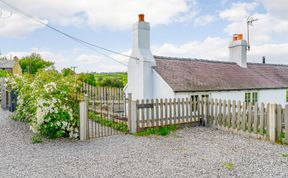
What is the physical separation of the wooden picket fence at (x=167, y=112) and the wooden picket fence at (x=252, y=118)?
648 millimetres

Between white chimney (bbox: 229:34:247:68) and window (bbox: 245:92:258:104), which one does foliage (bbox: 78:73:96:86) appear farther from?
white chimney (bbox: 229:34:247:68)

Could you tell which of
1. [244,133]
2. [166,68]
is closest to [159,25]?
[166,68]

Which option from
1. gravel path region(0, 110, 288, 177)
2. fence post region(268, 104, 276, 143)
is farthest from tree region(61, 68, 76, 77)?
fence post region(268, 104, 276, 143)

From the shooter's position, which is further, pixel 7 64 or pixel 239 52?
pixel 7 64

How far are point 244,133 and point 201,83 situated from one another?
514 centimetres

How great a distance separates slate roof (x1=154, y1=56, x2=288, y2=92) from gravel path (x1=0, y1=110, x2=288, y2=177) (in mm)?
4931

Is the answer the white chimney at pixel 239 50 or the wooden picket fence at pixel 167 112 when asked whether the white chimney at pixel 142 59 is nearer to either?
the wooden picket fence at pixel 167 112

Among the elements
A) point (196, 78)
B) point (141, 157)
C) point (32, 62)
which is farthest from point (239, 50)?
point (32, 62)

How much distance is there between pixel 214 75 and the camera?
16031mm

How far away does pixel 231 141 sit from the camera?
8586mm

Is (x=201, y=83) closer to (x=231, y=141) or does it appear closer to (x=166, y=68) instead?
(x=166, y=68)

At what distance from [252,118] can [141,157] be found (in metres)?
5.39

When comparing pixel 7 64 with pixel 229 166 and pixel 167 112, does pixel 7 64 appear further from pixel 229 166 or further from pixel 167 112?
pixel 229 166

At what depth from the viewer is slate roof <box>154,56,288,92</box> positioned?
541 inches
